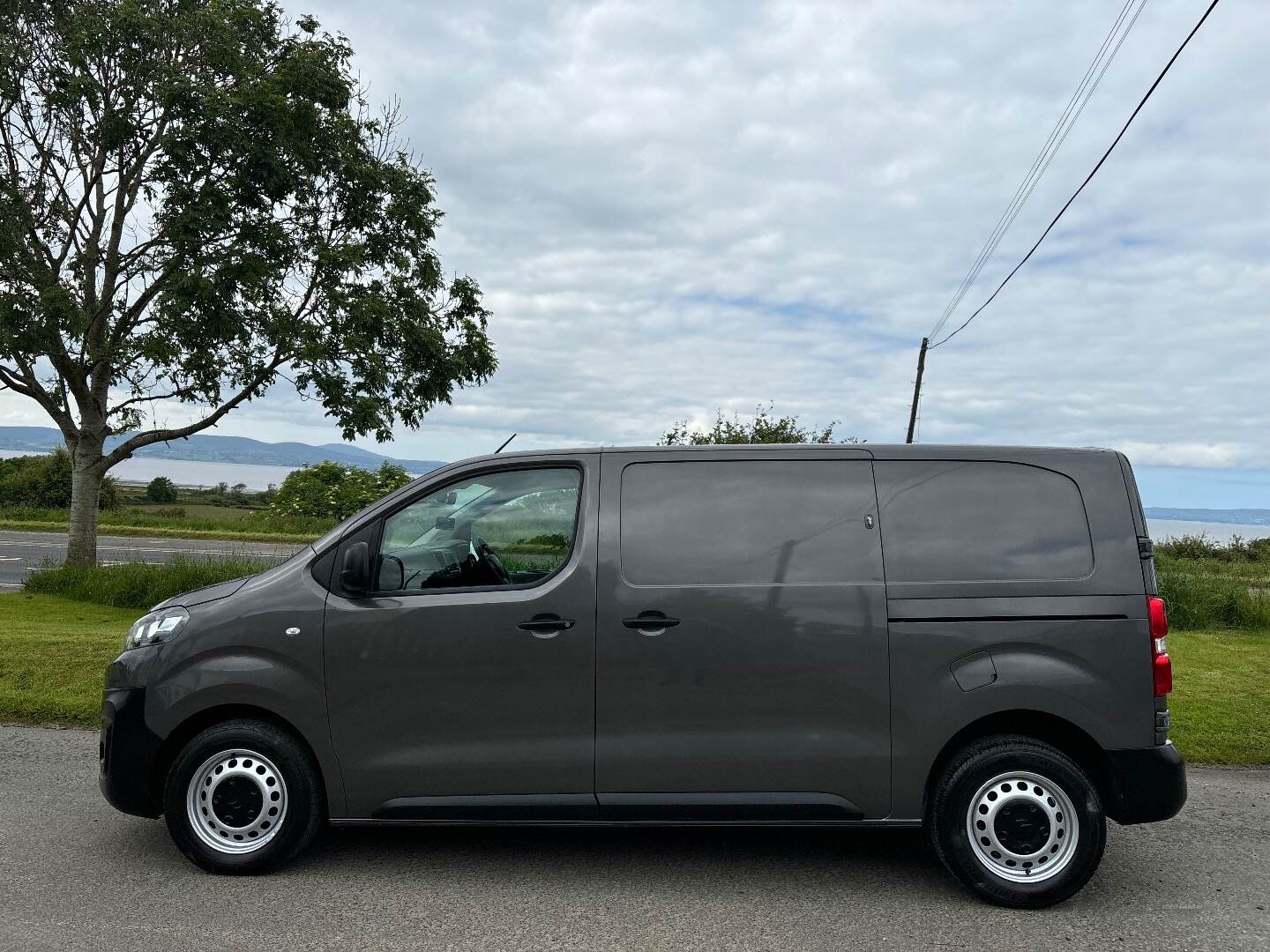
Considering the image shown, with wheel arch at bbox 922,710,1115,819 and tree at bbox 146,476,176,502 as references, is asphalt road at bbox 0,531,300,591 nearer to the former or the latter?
tree at bbox 146,476,176,502

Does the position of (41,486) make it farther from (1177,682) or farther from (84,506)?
(1177,682)

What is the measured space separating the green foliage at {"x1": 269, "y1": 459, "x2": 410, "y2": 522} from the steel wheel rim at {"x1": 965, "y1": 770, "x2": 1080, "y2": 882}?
28140 mm

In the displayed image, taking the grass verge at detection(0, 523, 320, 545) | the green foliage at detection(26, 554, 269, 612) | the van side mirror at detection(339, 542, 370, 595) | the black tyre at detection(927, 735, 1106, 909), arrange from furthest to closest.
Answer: the grass verge at detection(0, 523, 320, 545), the green foliage at detection(26, 554, 269, 612), the van side mirror at detection(339, 542, 370, 595), the black tyre at detection(927, 735, 1106, 909)

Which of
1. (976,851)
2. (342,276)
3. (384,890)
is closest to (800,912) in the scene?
(976,851)

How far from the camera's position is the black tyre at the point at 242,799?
440cm

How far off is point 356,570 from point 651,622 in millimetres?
1319

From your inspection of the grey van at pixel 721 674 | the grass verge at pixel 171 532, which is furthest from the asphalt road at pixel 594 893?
the grass verge at pixel 171 532

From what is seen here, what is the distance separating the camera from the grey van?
4.26m

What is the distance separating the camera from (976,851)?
4.23 meters

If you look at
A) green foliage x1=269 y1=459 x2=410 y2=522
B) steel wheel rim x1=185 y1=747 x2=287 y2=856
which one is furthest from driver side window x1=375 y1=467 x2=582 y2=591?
green foliage x1=269 y1=459 x2=410 y2=522

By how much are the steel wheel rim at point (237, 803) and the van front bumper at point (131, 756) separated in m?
0.22

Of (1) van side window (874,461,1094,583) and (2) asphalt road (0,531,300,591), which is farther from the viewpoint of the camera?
(2) asphalt road (0,531,300,591)

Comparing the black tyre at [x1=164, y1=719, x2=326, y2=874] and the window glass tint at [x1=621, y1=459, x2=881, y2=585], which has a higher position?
the window glass tint at [x1=621, y1=459, x2=881, y2=585]

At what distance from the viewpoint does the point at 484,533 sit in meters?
4.66
